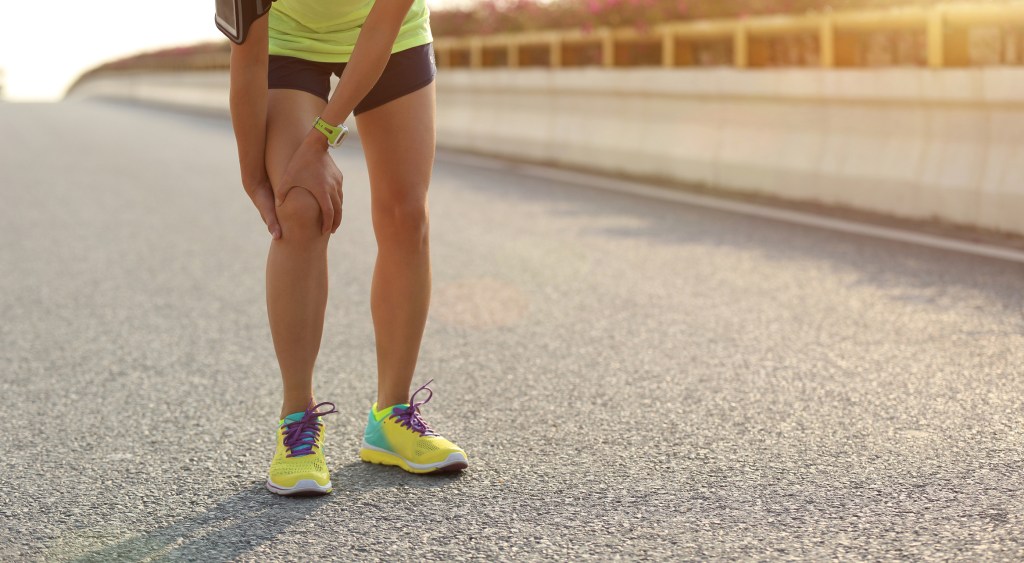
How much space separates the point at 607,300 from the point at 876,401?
2.30 metres

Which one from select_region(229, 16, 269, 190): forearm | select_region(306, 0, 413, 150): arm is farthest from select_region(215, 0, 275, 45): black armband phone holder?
select_region(306, 0, 413, 150): arm

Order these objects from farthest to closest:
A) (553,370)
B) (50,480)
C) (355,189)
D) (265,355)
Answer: (355,189) → (265,355) → (553,370) → (50,480)

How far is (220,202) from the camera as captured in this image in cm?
1177

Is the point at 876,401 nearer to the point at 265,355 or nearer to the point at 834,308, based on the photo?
the point at 834,308

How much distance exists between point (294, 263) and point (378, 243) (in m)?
0.32

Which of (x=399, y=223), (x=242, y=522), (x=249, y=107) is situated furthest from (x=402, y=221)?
(x=242, y=522)

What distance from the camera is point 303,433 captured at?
12.4 feet

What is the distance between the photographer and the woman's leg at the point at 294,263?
3.59 m

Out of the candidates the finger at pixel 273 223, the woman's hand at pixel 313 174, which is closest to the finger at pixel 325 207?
the woman's hand at pixel 313 174

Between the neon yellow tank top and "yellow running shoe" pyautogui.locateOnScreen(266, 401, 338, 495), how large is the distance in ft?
3.07

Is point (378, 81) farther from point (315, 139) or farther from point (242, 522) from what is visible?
point (242, 522)

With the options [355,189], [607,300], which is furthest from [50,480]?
[355,189]

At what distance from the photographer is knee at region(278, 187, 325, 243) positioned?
11.6ft

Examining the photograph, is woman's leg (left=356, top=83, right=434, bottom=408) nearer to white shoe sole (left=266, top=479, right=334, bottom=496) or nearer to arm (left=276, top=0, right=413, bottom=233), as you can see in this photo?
arm (left=276, top=0, right=413, bottom=233)
